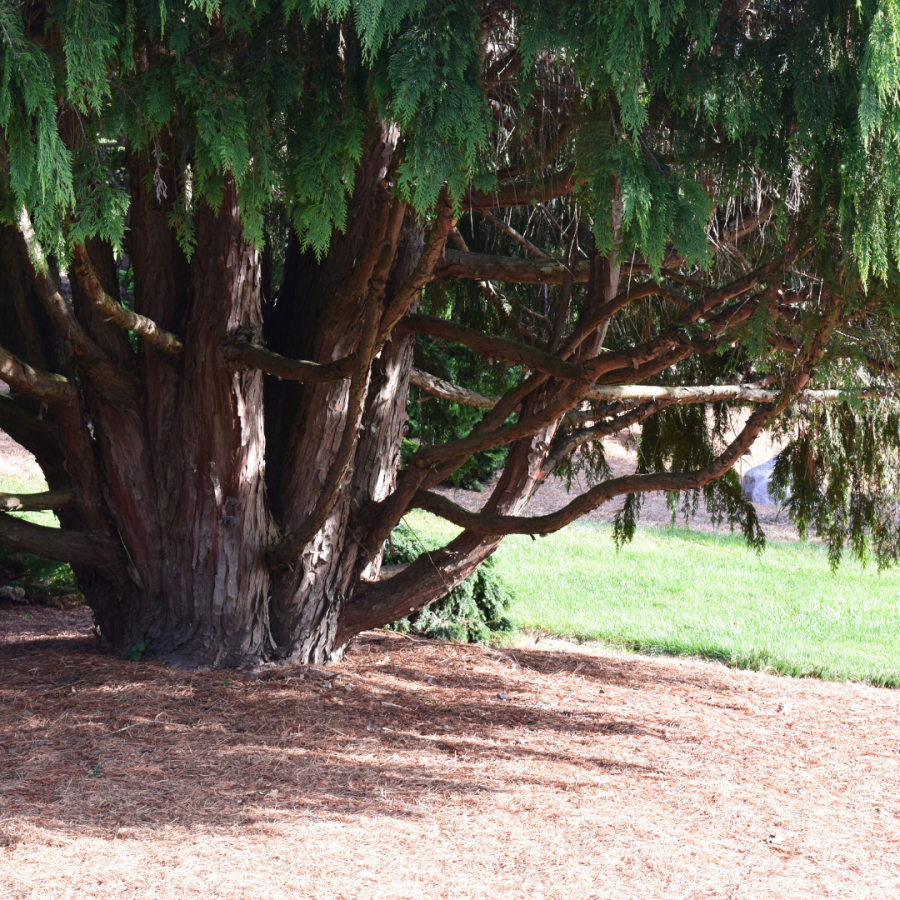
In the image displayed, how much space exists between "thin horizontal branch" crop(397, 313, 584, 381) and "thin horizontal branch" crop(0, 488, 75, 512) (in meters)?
2.01

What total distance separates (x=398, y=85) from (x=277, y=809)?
8.47 ft

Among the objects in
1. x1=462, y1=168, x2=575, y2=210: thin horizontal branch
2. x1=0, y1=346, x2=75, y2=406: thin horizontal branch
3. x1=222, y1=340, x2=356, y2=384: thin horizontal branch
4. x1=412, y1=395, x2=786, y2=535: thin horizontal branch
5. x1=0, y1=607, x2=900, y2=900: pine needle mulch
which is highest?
x1=462, y1=168, x2=575, y2=210: thin horizontal branch

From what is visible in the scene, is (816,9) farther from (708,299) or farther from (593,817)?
(593,817)

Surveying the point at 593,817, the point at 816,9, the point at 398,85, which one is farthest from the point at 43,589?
the point at 816,9

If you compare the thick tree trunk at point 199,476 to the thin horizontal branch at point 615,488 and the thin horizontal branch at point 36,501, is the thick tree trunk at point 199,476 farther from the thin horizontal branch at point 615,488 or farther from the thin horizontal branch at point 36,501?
the thin horizontal branch at point 615,488

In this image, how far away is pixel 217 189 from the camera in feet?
11.1

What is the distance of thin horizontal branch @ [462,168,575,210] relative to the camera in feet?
14.4

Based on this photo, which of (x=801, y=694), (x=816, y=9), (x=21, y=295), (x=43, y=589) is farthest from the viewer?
(x=43, y=589)

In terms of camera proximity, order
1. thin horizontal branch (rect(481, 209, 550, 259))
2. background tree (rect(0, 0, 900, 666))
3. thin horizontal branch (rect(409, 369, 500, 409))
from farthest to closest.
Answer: thin horizontal branch (rect(409, 369, 500, 409)) < thin horizontal branch (rect(481, 209, 550, 259)) < background tree (rect(0, 0, 900, 666))

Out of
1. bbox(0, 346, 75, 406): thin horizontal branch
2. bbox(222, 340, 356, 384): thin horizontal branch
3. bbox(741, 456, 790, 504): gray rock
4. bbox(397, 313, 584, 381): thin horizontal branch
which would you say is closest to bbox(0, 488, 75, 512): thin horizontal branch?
bbox(0, 346, 75, 406): thin horizontal branch

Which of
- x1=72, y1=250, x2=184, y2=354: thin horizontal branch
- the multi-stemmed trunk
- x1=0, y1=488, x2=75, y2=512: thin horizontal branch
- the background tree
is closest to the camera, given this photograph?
the background tree

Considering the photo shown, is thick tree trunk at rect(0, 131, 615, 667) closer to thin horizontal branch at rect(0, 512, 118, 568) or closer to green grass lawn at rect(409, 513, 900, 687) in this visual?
thin horizontal branch at rect(0, 512, 118, 568)

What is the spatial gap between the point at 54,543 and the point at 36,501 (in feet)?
1.01

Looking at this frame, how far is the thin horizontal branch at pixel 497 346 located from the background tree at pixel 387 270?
17mm
